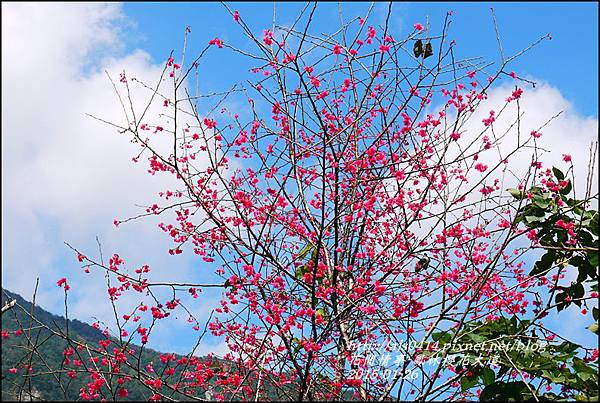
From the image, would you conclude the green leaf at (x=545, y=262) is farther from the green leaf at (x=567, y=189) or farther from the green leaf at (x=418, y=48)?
the green leaf at (x=418, y=48)

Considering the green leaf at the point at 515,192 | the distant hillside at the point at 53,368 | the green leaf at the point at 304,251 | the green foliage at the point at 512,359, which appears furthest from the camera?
the green leaf at the point at 304,251

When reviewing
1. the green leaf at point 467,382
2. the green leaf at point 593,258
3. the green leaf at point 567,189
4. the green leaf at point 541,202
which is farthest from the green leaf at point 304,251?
the green leaf at point 593,258

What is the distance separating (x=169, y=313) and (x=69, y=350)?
809 millimetres

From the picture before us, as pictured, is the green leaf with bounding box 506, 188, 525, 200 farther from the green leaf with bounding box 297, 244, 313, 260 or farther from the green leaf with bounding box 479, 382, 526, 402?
the green leaf with bounding box 297, 244, 313, 260

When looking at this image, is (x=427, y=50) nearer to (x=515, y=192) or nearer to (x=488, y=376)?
(x=515, y=192)

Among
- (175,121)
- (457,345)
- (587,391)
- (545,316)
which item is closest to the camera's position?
(587,391)

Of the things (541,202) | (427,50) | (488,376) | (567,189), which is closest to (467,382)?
(488,376)

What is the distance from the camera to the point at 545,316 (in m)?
4.22

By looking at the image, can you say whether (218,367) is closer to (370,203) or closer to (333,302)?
(333,302)

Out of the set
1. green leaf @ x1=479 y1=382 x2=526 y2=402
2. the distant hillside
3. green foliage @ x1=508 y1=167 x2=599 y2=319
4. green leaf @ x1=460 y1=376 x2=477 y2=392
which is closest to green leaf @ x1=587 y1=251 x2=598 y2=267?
green foliage @ x1=508 y1=167 x2=599 y2=319

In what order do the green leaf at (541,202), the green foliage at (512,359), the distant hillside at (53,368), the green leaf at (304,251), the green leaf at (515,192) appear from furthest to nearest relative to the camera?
the green leaf at (304,251) → the distant hillside at (53,368) → the green leaf at (515,192) → the green leaf at (541,202) → the green foliage at (512,359)

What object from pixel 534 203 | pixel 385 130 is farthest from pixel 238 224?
pixel 534 203

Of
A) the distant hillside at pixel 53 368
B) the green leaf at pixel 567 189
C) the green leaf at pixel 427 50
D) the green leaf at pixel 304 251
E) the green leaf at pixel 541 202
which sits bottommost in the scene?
the distant hillside at pixel 53 368

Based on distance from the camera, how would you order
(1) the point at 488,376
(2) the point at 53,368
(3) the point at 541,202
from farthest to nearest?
(2) the point at 53,368 < (3) the point at 541,202 < (1) the point at 488,376
